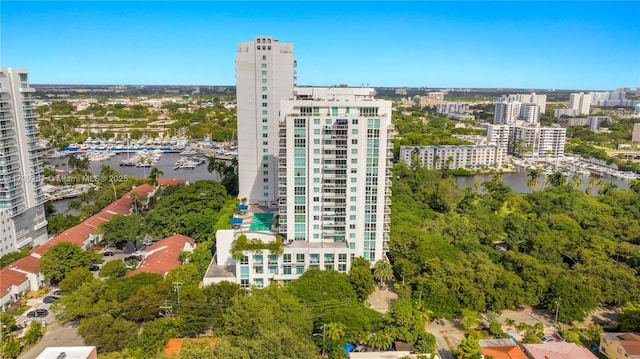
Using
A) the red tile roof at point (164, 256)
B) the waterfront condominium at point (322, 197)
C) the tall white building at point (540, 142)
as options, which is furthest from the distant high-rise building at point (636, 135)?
the red tile roof at point (164, 256)

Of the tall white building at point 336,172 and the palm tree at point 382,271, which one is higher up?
the tall white building at point 336,172

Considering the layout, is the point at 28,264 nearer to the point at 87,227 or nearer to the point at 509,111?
the point at 87,227

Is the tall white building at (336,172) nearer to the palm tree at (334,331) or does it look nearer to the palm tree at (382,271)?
the palm tree at (382,271)

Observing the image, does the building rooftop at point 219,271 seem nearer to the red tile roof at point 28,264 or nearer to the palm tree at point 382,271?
the palm tree at point 382,271

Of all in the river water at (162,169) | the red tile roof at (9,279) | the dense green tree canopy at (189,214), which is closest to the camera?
the red tile roof at (9,279)

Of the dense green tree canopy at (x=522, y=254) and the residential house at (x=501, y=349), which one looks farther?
the dense green tree canopy at (x=522, y=254)

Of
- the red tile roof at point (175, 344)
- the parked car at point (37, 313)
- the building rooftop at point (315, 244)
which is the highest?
the building rooftop at point (315, 244)

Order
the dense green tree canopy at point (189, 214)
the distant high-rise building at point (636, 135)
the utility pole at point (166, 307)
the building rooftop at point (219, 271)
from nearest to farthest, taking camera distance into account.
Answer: the utility pole at point (166, 307) < the building rooftop at point (219, 271) < the dense green tree canopy at point (189, 214) < the distant high-rise building at point (636, 135)
